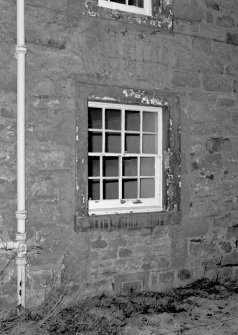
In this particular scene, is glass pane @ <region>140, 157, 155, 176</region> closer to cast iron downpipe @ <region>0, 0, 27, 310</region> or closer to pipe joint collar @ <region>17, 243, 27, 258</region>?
cast iron downpipe @ <region>0, 0, 27, 310</region>

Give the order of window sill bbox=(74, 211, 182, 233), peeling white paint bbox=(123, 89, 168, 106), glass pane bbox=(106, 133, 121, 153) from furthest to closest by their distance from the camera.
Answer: glass pane bbox=(106, 133, 121, 153) < peeling white paint bbox=(123, 89, 168, 106) < window sill bbox=(74, 211, 182, 233)

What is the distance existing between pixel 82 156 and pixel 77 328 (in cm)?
212

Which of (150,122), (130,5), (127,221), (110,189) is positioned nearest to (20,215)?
(127,221)

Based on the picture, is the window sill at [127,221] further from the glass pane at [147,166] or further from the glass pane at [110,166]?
the glass pane at [110,166]

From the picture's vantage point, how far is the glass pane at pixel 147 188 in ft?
20.8

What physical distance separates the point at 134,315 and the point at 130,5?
4262mm

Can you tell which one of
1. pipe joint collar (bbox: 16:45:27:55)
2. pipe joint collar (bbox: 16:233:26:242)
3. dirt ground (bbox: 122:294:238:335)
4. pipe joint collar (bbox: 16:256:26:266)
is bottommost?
dirt ground (bbox: 122:294:238:335)

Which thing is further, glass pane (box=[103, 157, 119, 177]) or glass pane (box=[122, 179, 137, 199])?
glass pane (box=[103, 157, 119, 177])

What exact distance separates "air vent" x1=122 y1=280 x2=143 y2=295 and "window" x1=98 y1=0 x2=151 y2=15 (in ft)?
12.6

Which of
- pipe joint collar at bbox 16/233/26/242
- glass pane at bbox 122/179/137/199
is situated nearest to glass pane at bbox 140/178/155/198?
glass pane at bbox 122/179/137/199

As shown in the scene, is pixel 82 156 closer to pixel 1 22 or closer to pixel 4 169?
pixel 4 169

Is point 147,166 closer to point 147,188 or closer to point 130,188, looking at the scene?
point 147,188

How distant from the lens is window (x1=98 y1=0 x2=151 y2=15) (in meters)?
5.80

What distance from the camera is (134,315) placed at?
5.13 meters
